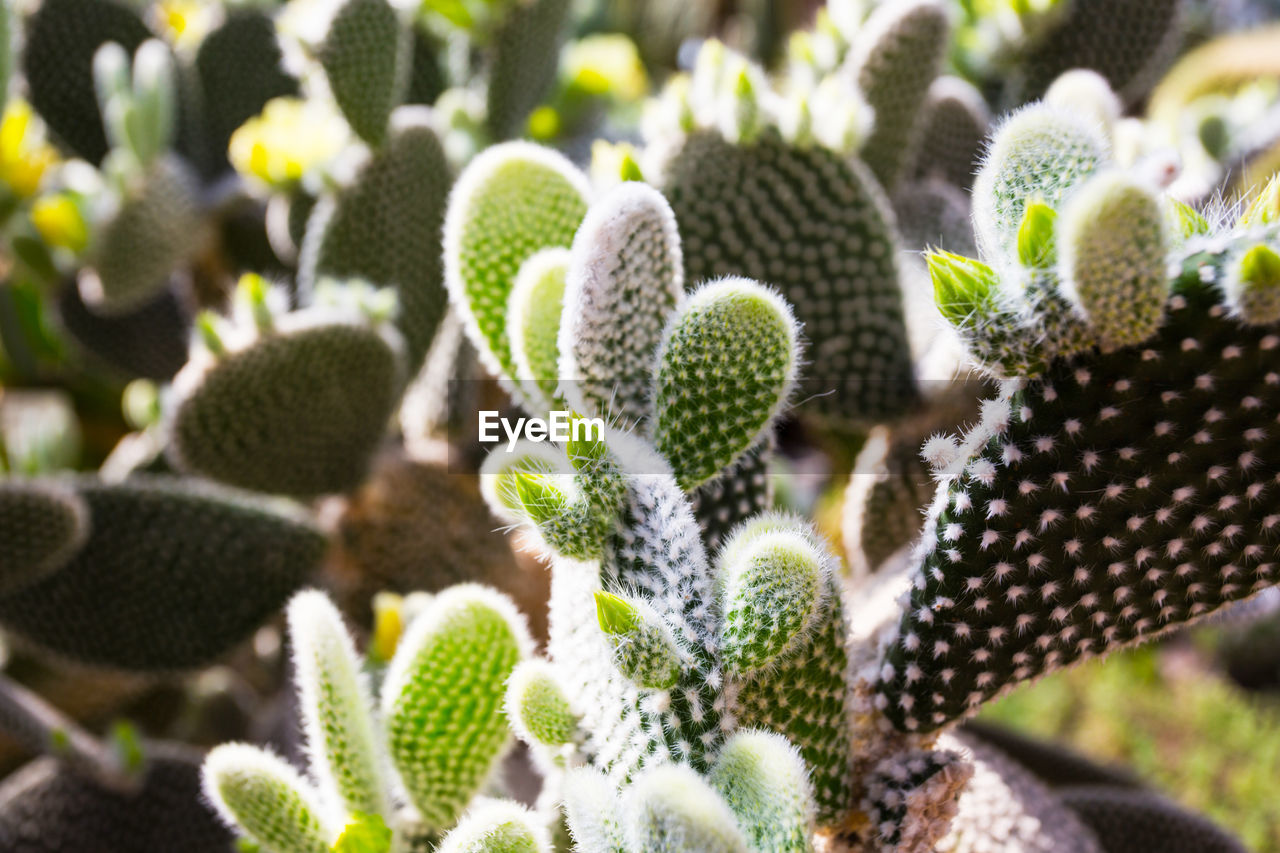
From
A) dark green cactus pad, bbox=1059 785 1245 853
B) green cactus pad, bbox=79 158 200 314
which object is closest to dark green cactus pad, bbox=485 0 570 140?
green cactus pad, bbox=79 158 200 314

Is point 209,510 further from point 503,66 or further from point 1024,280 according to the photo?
point 1024,280

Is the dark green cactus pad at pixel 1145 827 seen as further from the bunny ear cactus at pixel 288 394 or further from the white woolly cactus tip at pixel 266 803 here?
the bunny ear cactus at pixel 288 394

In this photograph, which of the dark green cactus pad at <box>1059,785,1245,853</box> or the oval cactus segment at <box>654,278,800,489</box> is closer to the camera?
the oval cactus segment at <box>654,278,800,489</box>

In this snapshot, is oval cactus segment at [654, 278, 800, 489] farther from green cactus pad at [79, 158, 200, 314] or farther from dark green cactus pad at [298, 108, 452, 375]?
green cactus pad at [79, 158, 200, 314]

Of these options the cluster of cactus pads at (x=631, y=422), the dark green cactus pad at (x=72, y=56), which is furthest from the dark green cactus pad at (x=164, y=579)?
the dark green cactus pad at (x=72, y=56)

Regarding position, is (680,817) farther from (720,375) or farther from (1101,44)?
(1101,44)

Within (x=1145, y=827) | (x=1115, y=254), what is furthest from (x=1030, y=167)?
(x=1145, y=827)

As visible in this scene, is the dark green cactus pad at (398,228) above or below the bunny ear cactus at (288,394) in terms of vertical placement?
above
